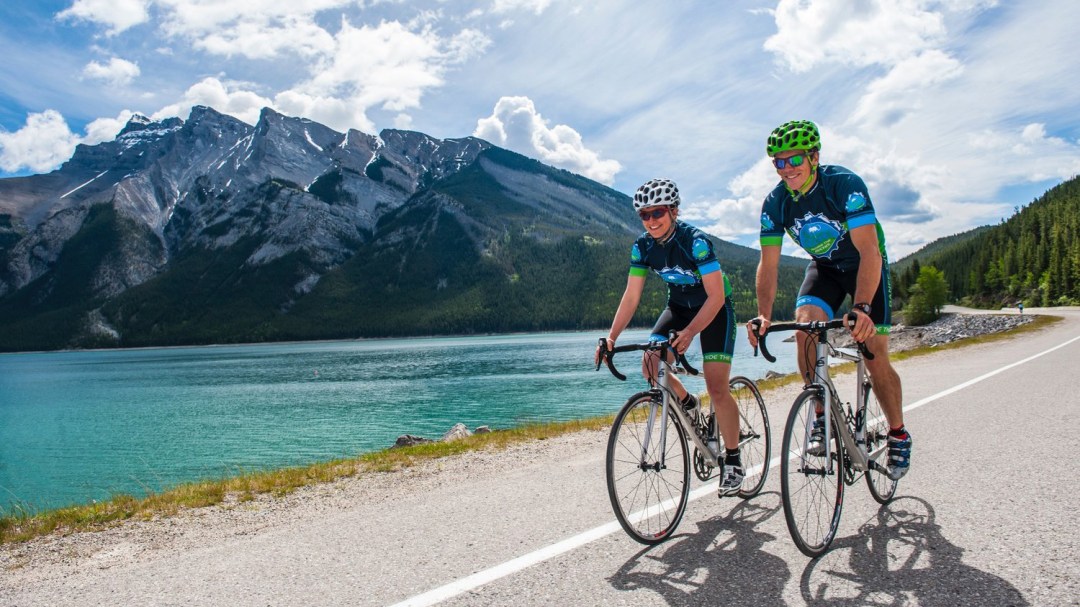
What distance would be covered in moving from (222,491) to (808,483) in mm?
7218

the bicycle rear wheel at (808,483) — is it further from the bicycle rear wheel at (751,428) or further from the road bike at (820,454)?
the bicycle rear wheel at (751,428)

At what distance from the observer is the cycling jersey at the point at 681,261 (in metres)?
5.34

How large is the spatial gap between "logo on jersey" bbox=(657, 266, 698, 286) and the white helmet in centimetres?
59

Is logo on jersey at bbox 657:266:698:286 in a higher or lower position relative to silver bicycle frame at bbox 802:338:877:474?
higher

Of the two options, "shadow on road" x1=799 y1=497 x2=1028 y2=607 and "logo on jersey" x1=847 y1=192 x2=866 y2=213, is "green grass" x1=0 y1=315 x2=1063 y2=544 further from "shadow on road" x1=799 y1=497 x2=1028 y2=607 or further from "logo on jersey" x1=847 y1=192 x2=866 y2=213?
"shadow on road" x1=799 y1=497 x2=1028 y2=607

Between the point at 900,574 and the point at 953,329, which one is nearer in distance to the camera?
the point at 900,574

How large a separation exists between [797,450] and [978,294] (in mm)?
137251

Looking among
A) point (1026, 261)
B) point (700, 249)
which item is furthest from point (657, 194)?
point (1026, 261)

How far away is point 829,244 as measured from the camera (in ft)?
17.3

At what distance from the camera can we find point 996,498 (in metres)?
5.13

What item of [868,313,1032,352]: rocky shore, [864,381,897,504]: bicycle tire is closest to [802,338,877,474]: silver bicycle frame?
[864,381,897,504]: bicycle tire

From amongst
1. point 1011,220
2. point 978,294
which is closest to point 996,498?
point 978,294

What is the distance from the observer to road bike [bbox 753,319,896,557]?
159 inches

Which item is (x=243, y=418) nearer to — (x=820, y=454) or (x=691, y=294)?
(x=691, y=294)
